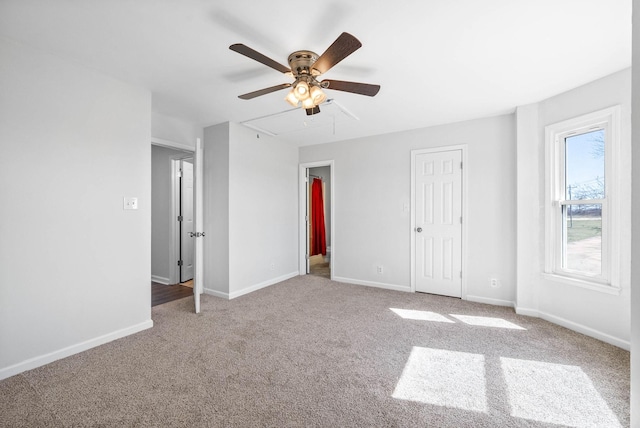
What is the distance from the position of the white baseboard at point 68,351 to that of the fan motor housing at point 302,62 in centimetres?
269

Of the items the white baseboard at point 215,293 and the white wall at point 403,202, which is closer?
the white wall at point 403,202

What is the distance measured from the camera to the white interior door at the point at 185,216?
4.55 metres

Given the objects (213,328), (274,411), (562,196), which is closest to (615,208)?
(562,196)

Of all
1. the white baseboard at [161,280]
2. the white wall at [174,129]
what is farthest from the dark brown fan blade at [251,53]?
the white baseboard at [161,280]

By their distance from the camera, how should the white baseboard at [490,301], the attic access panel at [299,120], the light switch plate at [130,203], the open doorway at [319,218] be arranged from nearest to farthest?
1. the light switch plate at [130,203]
2. the attic access panel at [299,120]
3. the white baseboard at [490,301]
4. the open doorway at [319,218]

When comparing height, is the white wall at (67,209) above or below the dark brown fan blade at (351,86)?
below

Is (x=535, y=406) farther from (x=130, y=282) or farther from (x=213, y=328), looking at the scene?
(x=130, y=282)

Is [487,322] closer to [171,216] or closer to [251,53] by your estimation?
[251,53]

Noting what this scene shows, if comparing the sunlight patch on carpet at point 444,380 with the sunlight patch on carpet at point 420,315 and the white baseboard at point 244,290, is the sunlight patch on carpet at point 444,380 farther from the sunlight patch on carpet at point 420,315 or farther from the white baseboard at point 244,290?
the white baseboard at point 244,290

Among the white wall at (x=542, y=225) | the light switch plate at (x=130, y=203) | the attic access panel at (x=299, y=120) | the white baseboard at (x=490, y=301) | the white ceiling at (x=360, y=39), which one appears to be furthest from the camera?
the white baseboard at (x=490, y=301)

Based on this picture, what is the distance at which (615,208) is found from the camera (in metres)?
2.44

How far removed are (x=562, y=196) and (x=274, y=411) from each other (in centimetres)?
334

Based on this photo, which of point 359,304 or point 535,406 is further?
point 359,304

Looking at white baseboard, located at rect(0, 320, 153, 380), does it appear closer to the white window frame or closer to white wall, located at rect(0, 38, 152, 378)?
white wall, located at rect(0, 38, 152, 378)
